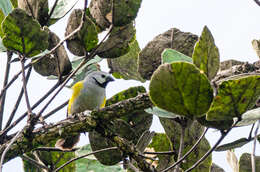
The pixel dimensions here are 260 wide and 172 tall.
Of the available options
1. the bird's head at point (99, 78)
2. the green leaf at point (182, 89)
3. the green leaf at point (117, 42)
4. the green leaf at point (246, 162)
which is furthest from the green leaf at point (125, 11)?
the bird's head at point (99, 78)

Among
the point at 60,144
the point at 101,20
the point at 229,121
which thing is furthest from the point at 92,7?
the point at 229,121

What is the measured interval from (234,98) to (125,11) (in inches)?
20.7

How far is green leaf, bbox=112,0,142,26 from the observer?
112cm

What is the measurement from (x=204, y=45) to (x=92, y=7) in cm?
63

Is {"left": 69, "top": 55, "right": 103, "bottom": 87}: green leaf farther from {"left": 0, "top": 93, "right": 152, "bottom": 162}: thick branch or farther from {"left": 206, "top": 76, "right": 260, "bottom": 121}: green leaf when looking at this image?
{"left": 206, "top": 76, "right": 260, "bottom": 121}: green leaf

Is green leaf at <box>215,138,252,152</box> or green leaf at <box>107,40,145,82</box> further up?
green leaf at <box>107,40,145,82</box>

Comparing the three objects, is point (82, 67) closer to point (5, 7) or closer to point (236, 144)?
point (5, 7)

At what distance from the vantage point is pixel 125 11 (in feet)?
3.71

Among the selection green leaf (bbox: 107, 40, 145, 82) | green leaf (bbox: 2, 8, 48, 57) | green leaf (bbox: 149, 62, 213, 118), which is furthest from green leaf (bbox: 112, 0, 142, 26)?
green leaf (bbox: 149, 62, 213, 118)

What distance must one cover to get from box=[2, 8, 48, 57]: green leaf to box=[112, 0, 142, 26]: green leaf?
23 cm

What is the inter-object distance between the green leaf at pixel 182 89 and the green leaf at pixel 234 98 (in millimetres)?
19

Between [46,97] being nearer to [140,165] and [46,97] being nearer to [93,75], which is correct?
[140,165]

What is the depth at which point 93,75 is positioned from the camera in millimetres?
2322

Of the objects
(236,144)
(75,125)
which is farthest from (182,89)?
(75,125)
